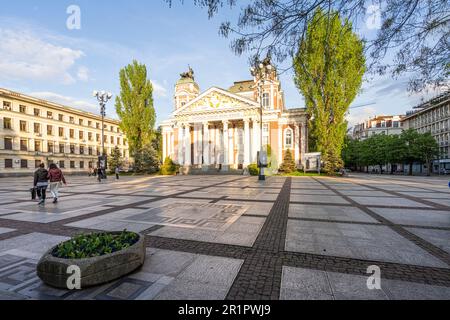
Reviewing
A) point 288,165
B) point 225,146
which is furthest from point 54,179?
point 225,146

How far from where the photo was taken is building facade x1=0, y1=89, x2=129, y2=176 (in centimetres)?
3866

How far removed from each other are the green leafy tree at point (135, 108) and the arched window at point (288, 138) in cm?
2504

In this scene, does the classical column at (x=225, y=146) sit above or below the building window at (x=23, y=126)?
below

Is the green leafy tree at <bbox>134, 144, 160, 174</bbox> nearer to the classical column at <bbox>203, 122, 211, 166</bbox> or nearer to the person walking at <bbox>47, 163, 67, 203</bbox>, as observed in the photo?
the classical column at <bbox>203, 122, 211, 166</bbox>

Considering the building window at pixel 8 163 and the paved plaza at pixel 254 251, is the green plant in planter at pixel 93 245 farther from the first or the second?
the building window at pixel 8 163

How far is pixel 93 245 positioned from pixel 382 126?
104 metres

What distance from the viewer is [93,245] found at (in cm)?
348

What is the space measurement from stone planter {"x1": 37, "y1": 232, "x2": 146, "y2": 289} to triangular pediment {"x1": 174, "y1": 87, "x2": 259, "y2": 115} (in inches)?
1397

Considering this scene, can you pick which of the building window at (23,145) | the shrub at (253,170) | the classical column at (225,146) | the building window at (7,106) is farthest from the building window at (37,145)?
the shrub at (253,170)

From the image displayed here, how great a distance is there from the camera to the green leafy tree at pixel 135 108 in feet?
133

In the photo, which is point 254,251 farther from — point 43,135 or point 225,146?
point 43,135

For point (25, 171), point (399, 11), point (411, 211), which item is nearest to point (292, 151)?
point (411, 211)

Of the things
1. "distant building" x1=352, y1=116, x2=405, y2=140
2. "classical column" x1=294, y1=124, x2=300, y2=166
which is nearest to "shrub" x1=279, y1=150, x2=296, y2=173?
"classical column" x1=294, y1=124, x2=300, y2=166
